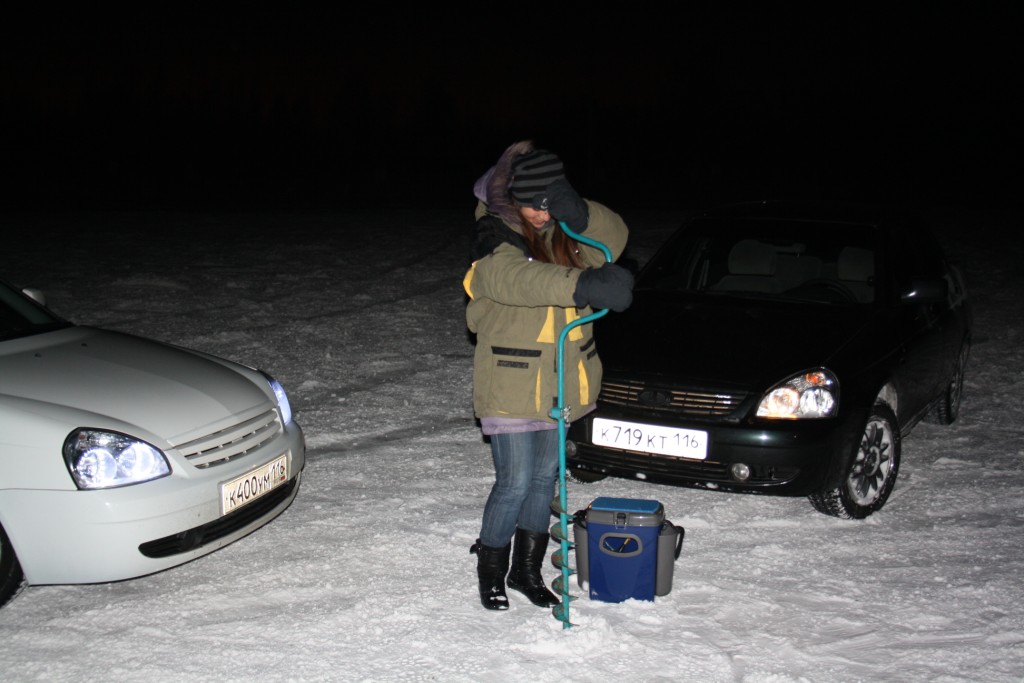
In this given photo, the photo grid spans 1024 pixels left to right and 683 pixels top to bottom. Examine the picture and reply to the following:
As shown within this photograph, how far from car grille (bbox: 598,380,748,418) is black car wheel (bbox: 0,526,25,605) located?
8.49 ft

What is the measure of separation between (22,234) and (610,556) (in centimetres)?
1504

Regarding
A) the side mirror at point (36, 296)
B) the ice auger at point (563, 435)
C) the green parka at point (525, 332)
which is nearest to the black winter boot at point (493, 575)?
the ice auger at point (563, 435)

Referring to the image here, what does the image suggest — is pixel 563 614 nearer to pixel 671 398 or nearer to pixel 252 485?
pixel 671 398

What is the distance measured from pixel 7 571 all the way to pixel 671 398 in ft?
9.36

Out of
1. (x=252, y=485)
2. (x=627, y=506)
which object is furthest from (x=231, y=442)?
(x=627, y=506)

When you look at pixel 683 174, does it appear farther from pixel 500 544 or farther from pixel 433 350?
pixel 500 544

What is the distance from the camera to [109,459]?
12.1 ft

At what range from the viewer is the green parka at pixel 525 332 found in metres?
3.23

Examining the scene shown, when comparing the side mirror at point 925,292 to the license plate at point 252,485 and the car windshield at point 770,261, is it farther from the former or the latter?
the license plate at point 252,485

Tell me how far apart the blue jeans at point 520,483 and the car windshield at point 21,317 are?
2.45 metres

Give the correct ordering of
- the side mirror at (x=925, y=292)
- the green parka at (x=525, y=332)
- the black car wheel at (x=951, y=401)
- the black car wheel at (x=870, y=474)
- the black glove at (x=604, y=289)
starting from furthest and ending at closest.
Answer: the black car wheel at (x=951, y=401), the side mirror at (x=925, y=292), the black car wheel at (x=870, y=474), the green parka at (x=525, y=332), the black glove at (x=604, y=289)

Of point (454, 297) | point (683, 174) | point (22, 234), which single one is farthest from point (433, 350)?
point (683, 174)

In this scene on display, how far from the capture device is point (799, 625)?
3.69 meters

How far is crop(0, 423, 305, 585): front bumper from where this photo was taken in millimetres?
3549
